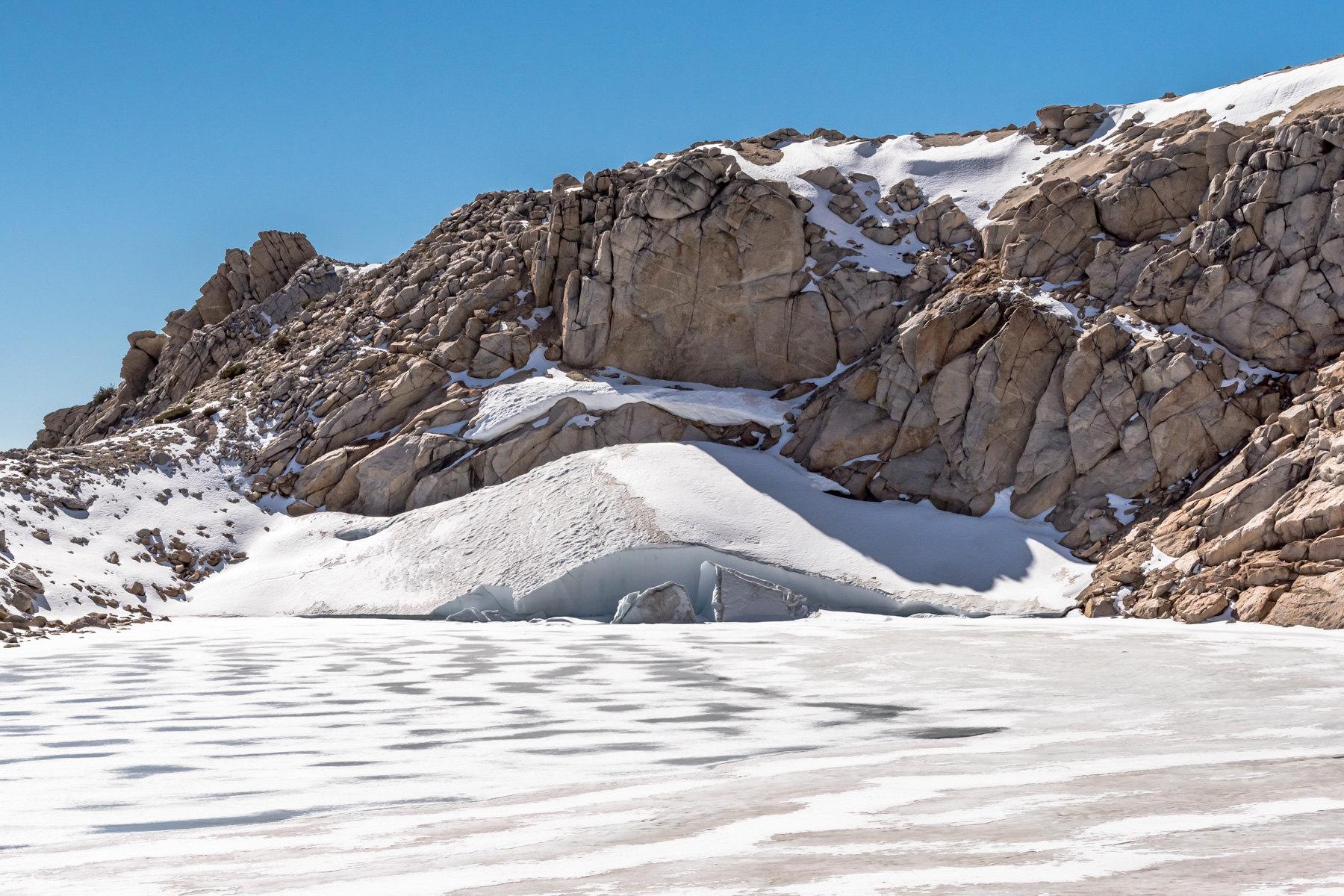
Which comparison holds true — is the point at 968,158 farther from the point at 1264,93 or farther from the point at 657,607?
the point at 657,607

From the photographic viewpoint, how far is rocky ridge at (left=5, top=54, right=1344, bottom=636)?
80.2ft

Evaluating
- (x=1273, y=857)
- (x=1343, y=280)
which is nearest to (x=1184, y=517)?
(x=1343, y=280)

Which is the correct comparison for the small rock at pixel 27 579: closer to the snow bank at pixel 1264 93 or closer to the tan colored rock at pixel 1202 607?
the tan colored rock at pixel 1202 607

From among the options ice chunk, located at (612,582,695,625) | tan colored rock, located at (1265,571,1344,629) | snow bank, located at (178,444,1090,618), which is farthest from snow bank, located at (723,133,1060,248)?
tan colored rock, located at (1265,571,1344,629)

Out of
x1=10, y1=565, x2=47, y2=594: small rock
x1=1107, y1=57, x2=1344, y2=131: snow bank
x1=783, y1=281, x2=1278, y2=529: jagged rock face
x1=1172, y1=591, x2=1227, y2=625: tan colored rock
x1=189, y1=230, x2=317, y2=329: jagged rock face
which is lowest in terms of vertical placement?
x1=1172, y1=591, x2=1227, y2=625: tan colored rock

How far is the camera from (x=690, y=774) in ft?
23.6

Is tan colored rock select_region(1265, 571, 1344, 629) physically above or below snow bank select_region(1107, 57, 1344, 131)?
below

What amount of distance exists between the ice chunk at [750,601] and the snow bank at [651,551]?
4.50 ft

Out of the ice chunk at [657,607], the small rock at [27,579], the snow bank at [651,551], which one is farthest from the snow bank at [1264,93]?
the small rock at [27,579]

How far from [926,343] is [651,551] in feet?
40.9

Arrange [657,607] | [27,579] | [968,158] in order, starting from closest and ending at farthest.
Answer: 1. [657,607]
2. [27,579]
3. [968,158]

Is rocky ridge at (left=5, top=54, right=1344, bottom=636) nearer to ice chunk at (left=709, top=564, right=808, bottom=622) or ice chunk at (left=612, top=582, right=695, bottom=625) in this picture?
ice chunk at (left=709, top=564, right=808, bottom=622)

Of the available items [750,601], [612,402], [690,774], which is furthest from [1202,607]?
[612,402]

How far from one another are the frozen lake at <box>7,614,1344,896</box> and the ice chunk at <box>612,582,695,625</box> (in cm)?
776
